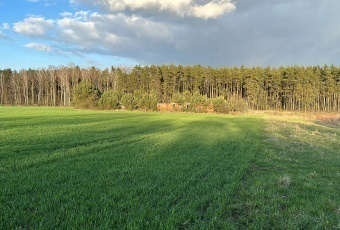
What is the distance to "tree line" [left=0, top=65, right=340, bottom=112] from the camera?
9592cm

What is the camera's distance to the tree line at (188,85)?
95919 mm

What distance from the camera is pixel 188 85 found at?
120562 mm

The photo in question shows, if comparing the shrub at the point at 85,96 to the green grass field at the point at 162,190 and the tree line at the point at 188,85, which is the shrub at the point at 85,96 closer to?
the tree line at the point at 188,85

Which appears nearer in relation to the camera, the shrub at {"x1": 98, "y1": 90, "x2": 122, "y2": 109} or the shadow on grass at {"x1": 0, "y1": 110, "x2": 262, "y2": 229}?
the shadow on grass at {"x1": 0, "y1": 110, "x2": 262, "y2": 229}

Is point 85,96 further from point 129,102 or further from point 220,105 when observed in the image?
point 220,105

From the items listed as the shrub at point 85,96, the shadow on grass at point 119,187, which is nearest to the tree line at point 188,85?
the shrub at point 85,96

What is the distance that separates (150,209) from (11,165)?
7138 millimetres

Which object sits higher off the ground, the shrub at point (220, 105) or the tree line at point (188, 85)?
the tree line at point (188, 85)

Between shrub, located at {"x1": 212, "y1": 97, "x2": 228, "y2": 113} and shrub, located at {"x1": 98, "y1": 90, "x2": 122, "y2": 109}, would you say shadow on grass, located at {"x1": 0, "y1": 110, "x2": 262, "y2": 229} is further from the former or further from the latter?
shrub, located at {"x1": 98, "y1": 90, "x2": 122, "y2": 109}

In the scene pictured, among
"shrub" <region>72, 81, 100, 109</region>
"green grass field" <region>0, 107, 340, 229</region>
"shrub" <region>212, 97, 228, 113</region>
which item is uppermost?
"shrub" <region>72, 81, 100, 109</region>

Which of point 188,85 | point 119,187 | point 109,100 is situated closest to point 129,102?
point 109,100

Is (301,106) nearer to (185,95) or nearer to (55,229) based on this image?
(185,95)

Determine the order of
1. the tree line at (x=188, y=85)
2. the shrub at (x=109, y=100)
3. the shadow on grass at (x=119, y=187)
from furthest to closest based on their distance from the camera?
the tree line at (x=188, y=85) < the shrub at (x=109, y=100) < the shadow on grass at (x=119, y=187)

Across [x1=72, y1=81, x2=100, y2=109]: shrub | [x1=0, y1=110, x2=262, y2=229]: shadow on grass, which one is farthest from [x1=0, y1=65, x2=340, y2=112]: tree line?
[x1=0, y1=110, x2=262, y2=229]: shadow on grass
